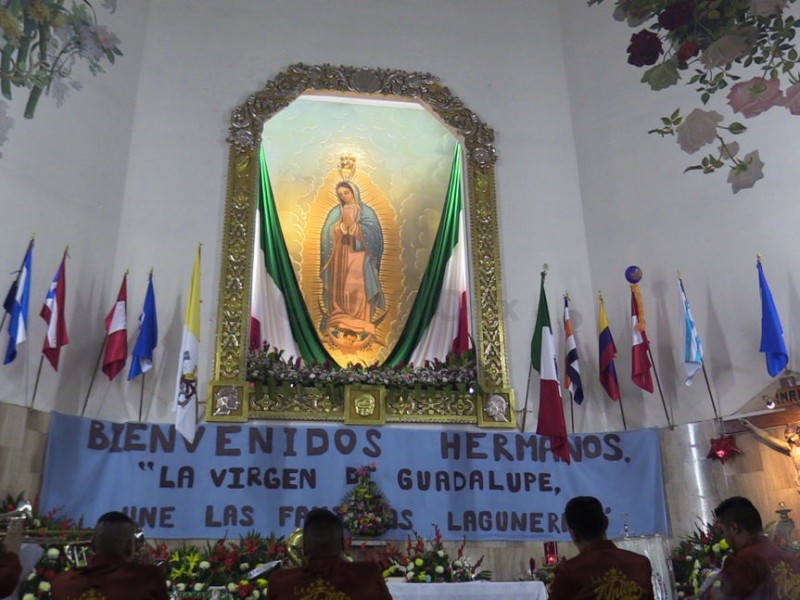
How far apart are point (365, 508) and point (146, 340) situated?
9.40 ft

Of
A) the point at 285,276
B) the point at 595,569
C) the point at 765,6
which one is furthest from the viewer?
the point at 285,276

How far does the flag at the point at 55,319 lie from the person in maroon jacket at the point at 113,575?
474cm

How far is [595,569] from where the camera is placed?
3.35 meters

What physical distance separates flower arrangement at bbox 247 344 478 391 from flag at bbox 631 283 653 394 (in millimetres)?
1792

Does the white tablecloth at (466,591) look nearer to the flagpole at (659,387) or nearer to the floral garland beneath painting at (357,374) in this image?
the floral garland beneath painting at (357,374)

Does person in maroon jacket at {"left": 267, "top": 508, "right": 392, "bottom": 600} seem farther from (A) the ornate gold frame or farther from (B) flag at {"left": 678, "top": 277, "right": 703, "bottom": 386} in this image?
(B) flag at {"left": 678, "top": 277, "right": 703, "bottom": 386}

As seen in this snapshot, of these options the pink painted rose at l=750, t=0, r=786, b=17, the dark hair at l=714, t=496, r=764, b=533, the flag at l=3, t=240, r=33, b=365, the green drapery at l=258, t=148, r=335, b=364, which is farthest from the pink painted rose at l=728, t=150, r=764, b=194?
the green drapery at l=258, t=148, r=335, b=364

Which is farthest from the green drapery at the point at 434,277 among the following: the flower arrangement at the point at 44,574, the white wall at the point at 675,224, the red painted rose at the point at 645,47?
the red painted rose at the point at 645,47

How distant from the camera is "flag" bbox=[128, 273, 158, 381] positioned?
8203 millimetres

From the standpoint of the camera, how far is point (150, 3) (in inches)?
411

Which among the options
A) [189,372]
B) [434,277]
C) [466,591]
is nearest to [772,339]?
[466,591]

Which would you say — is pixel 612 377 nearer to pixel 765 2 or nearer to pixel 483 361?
pixel 483 361

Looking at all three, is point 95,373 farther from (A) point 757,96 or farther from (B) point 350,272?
(A) point 757,96

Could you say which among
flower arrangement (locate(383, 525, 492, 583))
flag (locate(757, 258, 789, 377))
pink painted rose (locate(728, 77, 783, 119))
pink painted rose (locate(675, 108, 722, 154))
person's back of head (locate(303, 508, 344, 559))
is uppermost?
flag (locate(757, 258, 789, 377))
